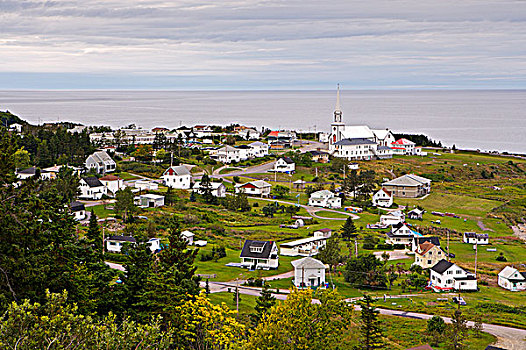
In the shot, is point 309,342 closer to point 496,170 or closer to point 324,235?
point 324,235

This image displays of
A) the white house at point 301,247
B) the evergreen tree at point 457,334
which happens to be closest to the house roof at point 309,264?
the white house at point 301,247

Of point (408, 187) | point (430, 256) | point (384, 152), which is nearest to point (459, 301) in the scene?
point (430, 256)

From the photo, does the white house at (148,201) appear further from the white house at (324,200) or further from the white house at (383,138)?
the white house at (383,138)

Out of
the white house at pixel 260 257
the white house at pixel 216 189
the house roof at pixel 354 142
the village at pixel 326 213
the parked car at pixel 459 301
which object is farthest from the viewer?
the house roof at pixel 354 142

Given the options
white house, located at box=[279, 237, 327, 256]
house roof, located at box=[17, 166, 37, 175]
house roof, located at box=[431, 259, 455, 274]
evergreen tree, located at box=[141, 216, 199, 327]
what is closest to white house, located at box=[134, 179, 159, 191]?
house roof, located at box=[17, 166, 37, 175]

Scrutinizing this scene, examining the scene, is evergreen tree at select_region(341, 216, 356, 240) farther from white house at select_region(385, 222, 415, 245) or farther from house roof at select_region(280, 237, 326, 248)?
white house at select_region(385, 222, 415, 245)

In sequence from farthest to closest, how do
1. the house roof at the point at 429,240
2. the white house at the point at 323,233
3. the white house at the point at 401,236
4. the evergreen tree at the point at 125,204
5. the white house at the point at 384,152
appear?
1. the white house at the point at 384,152
2. the evergreen tree at the point at 125,204
3. the white house at the point at 323,233
4. the white house at the point at 401,236
5. the house roof at the point at 429,240

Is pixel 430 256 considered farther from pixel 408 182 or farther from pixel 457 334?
pixel 408 182
